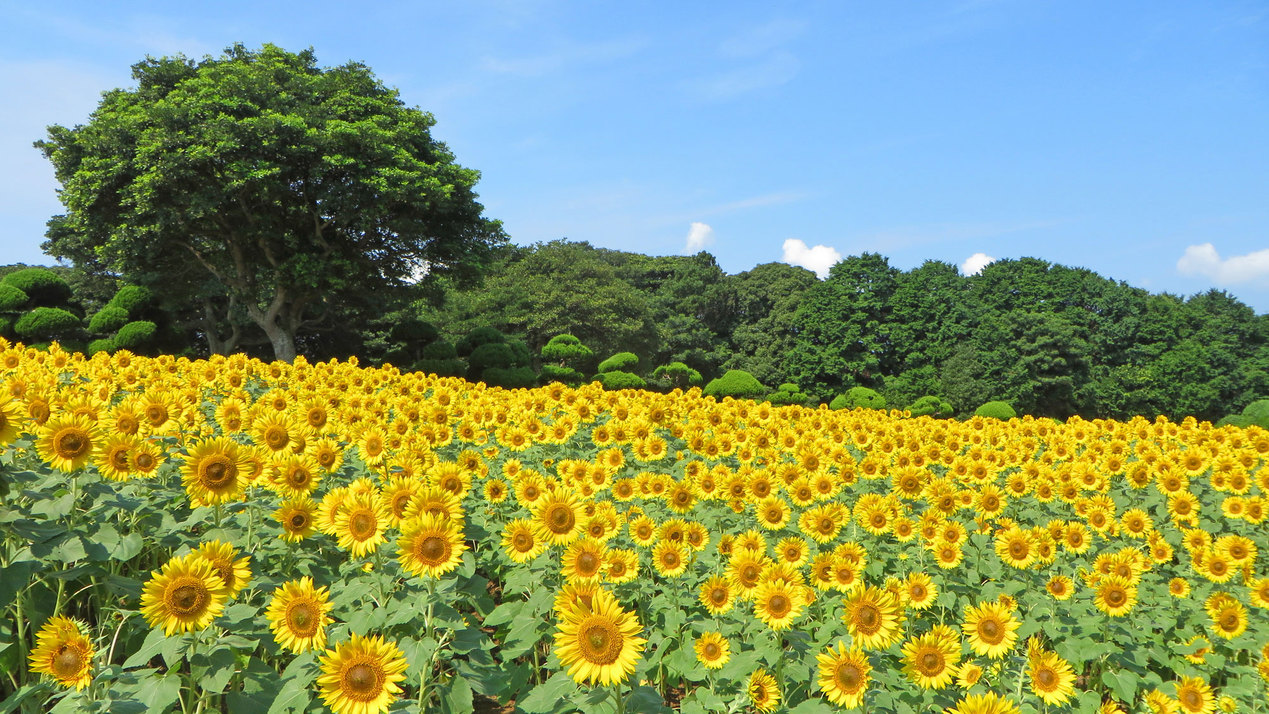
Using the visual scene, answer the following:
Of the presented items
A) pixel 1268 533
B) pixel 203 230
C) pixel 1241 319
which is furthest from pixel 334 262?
pixel 1241 319

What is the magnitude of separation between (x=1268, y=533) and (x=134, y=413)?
27.4 ft

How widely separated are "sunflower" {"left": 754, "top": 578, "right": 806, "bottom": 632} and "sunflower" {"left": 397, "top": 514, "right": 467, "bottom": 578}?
4.57ft

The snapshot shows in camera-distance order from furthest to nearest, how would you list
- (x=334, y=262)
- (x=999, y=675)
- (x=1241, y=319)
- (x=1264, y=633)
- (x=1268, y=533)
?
(x=1241, y=319) → (x=334, y=262) → (x=1268, y=533) → (x=1264, y=633) → (x=999, y=675)

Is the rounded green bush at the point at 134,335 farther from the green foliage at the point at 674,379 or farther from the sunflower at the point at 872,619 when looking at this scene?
the sunflower at the point at 872,619

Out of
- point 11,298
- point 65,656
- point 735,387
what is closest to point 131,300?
point 11,298

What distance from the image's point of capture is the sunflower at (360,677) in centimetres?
238

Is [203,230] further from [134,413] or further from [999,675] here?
[999,675]

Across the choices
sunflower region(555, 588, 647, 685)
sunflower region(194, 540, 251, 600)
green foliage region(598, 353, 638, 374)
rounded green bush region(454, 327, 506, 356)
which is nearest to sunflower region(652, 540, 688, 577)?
sunflower region(555, 588, 647, 685)

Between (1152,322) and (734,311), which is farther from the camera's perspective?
(734,311)

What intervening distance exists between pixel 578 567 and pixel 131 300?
2500cm

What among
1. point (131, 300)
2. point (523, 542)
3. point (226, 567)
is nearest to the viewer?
point (226, 567)

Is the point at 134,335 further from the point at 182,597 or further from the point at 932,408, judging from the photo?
the point at 932,408

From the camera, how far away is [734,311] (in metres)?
51.6

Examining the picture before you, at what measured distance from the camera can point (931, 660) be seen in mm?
3201
